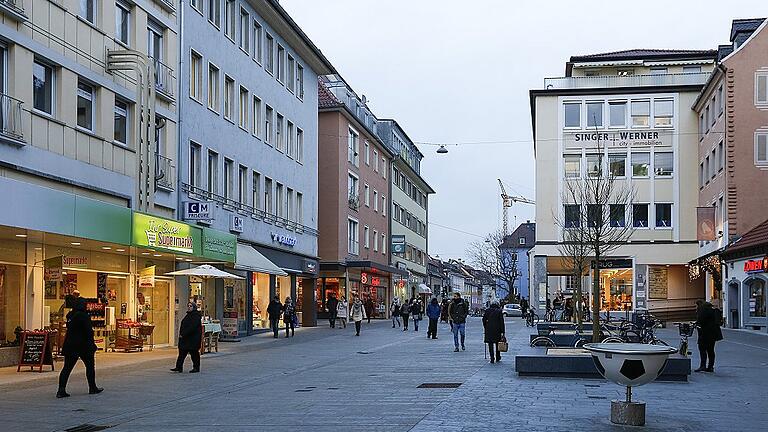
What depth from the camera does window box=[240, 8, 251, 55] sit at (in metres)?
37.5

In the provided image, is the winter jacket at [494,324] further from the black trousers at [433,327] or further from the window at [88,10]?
the window at [88,10]

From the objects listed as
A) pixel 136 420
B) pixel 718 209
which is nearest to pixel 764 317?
pixel 718 209

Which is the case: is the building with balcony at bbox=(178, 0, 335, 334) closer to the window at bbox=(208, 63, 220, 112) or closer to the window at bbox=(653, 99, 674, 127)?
the window at bbox=(208, 63, 220, 112)

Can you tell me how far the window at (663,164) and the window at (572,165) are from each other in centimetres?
480

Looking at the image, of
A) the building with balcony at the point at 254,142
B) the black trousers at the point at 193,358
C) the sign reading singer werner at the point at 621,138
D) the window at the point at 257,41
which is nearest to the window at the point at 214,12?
the building with balcony at the point at 254,142

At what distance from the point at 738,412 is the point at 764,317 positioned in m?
30.0

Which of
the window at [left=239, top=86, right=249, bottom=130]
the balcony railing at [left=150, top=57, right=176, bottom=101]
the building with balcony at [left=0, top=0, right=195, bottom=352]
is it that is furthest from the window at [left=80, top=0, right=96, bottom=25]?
the window at [left=239, top=86, right=249, bottom=130]

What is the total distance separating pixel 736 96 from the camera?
47062 millimetres

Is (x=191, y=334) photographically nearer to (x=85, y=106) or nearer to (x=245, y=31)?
(x=85, y=106)

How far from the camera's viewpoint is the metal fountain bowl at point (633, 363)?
466 inches

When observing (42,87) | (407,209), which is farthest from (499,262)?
(42,87)

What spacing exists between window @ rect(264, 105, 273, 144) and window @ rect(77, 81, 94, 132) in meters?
15.5

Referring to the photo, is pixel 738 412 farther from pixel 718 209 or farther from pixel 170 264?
pixel 718 209

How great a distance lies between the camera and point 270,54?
Result: 41156mm
